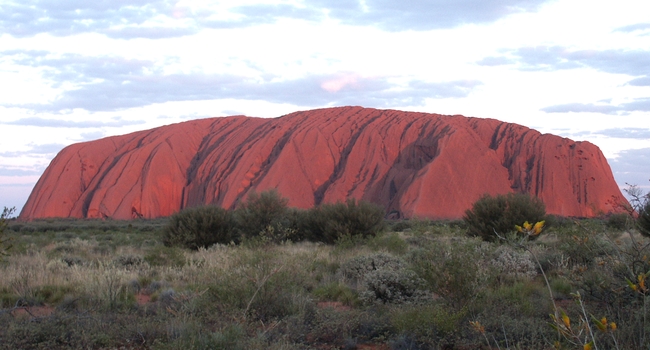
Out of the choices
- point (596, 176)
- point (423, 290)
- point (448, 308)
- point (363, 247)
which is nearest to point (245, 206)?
point (363, 247)

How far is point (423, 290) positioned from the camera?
30.0 feet

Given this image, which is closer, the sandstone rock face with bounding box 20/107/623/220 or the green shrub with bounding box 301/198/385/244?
the green shrub with bounding box 301/198/385/244

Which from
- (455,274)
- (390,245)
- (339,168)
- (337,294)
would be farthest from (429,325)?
(339,168)

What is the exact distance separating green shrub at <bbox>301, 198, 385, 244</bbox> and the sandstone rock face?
82.4 feet

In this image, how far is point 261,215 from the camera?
22.5m

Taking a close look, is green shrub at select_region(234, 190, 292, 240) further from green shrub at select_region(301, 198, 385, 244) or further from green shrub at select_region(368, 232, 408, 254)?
green shrub at select_region(368, 232, 408, 254)

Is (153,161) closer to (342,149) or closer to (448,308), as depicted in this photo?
(342,149)

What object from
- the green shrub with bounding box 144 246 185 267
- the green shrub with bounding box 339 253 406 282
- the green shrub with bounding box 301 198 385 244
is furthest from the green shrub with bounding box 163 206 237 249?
the green shrub with bounding box 339 253 406 282

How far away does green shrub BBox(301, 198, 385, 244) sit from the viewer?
2038 centimetres

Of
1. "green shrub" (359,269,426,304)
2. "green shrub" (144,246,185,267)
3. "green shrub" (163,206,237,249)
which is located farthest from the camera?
"green shrub" (163,206,237,249)

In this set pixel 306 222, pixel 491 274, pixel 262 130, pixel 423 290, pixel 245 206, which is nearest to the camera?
pixel 491 274

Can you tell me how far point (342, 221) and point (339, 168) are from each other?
33740mm

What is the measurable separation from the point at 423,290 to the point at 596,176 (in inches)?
1909

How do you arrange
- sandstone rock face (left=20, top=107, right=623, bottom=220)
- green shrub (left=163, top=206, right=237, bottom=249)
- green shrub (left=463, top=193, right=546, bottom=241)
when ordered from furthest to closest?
sandstone rock face (left=20, top=107, right=623, bottom=220), green shrub (left=163, top=206, right=237, bottom=249), green shrub (left=463, top=193, right=546, bottom=241)
